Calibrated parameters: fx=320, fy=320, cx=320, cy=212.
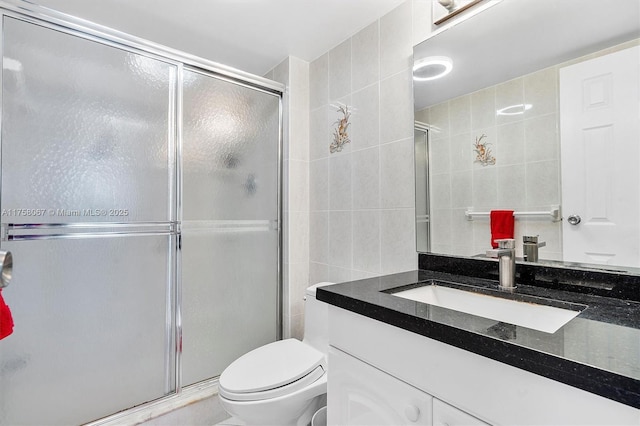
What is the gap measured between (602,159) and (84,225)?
1.92m

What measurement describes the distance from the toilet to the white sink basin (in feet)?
2.02

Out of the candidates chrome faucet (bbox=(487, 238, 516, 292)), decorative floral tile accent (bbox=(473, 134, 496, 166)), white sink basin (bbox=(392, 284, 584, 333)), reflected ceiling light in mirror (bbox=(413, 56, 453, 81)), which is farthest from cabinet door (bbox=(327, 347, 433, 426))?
reflected ceiling light in mirror (bbox=(413, 56, 453, 81))

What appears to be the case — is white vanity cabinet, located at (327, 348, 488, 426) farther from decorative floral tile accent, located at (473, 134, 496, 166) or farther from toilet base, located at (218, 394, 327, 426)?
decorative floral tile accent, located at (473, 134, 496, 166)

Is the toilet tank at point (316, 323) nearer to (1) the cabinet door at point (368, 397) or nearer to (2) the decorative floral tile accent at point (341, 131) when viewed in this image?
(1) the cabinet door at point (368, 397)

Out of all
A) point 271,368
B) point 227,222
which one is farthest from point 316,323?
point 227,222

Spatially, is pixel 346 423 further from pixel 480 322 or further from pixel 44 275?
pixel 44 275

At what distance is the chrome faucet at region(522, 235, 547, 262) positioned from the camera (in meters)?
1.07

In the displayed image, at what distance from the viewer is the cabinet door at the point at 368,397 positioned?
0.74m

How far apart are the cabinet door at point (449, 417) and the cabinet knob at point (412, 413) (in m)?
0.04

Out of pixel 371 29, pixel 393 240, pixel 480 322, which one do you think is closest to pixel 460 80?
pixel 371 29

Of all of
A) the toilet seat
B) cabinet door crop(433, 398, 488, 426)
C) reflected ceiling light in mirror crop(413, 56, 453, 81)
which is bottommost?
the toilet seat

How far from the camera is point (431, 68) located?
4.54ft

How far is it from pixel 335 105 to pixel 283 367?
141 cm

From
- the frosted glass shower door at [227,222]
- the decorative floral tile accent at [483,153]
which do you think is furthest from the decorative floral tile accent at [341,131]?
the decorative floral tile accent at [483,153]
